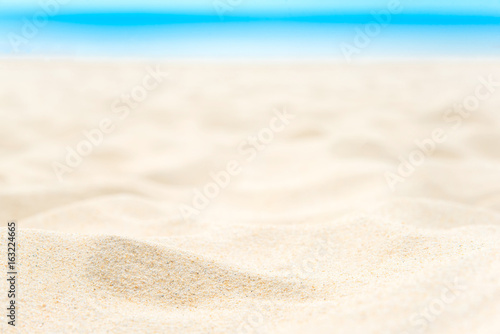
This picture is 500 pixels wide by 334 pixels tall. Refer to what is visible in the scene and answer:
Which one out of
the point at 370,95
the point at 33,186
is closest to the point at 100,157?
the point at 33,186

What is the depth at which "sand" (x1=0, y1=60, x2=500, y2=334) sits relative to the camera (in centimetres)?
88

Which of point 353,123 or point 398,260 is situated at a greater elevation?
point 353,123

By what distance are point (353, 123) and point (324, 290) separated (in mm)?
1685

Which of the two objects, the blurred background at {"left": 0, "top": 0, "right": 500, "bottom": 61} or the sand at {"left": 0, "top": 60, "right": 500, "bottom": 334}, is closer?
the sand at {"left": 0, "top": 60, "right": 500, "bottom": 334}

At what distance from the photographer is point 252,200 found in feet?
6.31

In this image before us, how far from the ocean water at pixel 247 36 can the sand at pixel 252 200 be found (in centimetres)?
208

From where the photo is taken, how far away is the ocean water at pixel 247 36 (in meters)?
6.12

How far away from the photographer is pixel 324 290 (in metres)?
0.98

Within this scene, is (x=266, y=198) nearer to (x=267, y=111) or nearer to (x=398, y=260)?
(x=398, y=260)

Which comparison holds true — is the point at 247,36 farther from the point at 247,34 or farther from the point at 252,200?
the point at 252,200

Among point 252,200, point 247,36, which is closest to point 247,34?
point 247,36

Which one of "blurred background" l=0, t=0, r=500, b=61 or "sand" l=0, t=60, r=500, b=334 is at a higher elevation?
"blurred background" l=0, t=0, r=500, b=61

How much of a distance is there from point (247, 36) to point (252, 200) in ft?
19.2

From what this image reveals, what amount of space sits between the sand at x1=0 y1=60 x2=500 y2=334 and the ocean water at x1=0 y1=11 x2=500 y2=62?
2.08m
